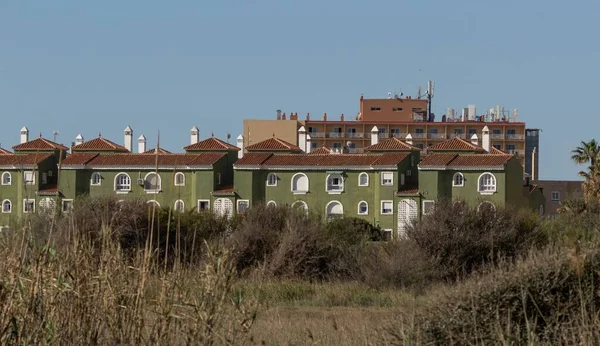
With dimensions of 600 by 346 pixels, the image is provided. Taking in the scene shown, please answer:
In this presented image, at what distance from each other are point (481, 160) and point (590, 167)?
628 cm

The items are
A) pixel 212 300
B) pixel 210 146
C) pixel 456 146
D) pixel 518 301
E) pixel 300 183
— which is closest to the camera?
pixel 212 300

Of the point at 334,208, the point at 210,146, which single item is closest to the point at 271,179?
the point at 334,208

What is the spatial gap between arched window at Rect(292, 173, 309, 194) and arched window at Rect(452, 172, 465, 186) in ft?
28.5

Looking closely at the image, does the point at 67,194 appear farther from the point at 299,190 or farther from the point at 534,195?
the point at 534,195

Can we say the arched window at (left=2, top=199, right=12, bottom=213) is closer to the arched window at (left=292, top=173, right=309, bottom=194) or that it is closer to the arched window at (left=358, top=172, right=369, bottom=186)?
the arched window at (left=292, top=173, right=309, bottom=194)

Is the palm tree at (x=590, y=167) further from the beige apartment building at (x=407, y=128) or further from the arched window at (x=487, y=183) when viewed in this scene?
the beige apartment building at (x=407, y=128)

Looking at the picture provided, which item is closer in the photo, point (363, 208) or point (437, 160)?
point (437, 160)

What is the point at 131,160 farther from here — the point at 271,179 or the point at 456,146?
the point at 456,146

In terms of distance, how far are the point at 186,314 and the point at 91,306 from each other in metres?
0.81

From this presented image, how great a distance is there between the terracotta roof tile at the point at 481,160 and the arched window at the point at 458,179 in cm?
58

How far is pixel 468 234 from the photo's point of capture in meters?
43.7

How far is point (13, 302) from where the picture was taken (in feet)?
31.0

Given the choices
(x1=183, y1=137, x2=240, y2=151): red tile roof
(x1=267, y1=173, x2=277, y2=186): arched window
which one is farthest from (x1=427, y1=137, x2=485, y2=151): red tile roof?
(x1=183, y1=137, x2=240, y2=151): red tile roof

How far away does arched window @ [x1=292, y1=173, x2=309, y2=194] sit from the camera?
7662 centimetres
